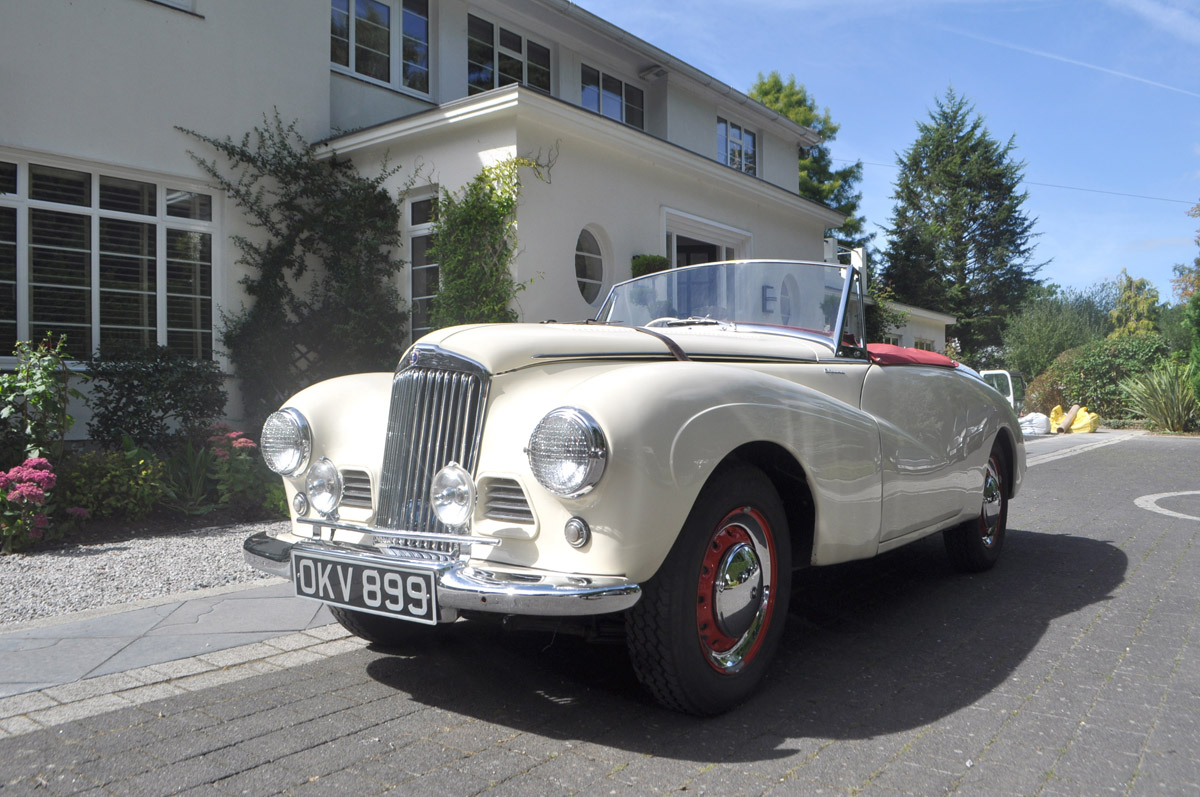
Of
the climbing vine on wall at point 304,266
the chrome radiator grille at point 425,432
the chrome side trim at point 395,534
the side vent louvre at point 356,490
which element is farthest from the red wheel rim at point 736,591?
the climbing vine on wall at point 304,266

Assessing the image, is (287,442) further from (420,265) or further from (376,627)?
(420,265)

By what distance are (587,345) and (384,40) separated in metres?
10.6

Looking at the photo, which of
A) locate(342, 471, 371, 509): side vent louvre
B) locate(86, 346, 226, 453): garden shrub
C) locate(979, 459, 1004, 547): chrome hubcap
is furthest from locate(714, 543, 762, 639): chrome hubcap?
locate(86, 346, 226, 453): garden shrub

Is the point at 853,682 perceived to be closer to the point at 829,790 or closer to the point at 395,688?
the point at 829,790

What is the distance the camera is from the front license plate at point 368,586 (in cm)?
260

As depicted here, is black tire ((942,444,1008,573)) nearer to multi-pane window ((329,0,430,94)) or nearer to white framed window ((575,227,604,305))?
white framed window ((575,227,604,305))

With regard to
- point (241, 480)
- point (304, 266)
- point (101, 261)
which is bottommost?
point (241, 480)

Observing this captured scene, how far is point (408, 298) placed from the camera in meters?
10.8

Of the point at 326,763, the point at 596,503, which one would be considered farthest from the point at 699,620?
the point at 326,763

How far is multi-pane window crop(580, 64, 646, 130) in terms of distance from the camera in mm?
15258

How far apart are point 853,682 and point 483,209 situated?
7.58 metres

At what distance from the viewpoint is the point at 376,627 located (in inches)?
140

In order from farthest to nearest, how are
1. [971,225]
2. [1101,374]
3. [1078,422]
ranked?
[971,225] → [1101,374] → [1078,422]

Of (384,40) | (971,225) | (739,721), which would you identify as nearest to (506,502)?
(739,721)
